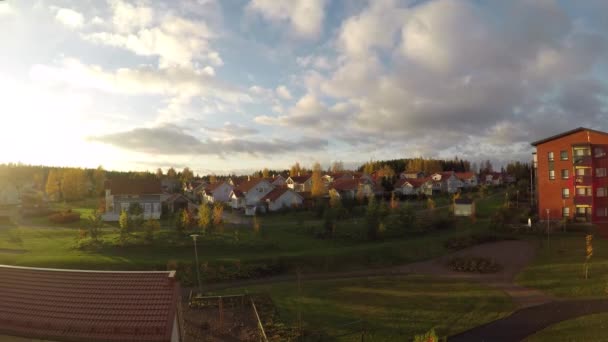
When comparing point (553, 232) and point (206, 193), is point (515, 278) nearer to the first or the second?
point (553, 232)

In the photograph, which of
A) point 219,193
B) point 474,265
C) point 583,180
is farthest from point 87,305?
point 219,193

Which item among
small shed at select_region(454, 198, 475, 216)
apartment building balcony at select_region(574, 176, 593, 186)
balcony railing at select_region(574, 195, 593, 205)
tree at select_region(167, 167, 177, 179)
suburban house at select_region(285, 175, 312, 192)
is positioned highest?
tree at select_region(167, 167, 177, 179)

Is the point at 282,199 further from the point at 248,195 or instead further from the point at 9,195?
the point at 9,195

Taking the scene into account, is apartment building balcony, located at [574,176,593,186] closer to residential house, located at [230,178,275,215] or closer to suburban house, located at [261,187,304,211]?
suburban house, located at [261,187,304,211]

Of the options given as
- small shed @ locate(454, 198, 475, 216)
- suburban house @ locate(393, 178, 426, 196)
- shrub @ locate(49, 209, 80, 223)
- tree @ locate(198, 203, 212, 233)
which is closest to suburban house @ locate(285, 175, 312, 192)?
suburban house @ locate(393, 178, 426, 196)

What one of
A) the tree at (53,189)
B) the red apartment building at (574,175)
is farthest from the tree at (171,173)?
the red apartment building at (574,175)

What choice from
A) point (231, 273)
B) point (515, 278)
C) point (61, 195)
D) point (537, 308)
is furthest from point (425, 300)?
point (61, 195)
